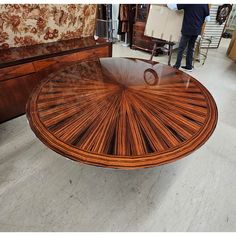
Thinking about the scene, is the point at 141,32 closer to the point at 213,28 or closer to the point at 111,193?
the point at 213,28

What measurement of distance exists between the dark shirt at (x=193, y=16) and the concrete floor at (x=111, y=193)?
195cm

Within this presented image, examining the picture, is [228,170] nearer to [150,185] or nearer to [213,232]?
[213,232]

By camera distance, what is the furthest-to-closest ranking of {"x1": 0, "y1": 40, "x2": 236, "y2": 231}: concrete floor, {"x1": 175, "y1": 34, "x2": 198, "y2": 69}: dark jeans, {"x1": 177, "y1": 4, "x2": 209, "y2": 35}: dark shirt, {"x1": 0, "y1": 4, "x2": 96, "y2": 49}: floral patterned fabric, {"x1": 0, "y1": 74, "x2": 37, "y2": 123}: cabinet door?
{"x1": 175, "y1": 34, "x2": 198, "y2": 69}: dark jeans, {"x1": 177, "y1": 4, "x2": 209, "y2": 35}: dark shirt, {"x1": 0, "y1": 74, "x2": 37, "y2": 123}: cabinet door, {"x1": 0, "y1": 4, "x2": 96, "y2": 49}: floral patterned fabric, {"x1": 0, "y1": 40, "x2": 236, "y2": 231}: concrete floor

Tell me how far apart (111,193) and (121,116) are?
2.04ft

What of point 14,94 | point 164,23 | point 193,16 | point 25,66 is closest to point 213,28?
point 164,23

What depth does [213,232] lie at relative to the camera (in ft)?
3.50

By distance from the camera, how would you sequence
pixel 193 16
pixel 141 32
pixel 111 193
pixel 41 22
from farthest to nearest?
pixel 141 32 < pixel 193 16 < pixel 41 22 < pixel 111 193

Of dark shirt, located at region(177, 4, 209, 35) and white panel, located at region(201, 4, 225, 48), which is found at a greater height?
dark shirt, located at region(177, 4, 209, 35)

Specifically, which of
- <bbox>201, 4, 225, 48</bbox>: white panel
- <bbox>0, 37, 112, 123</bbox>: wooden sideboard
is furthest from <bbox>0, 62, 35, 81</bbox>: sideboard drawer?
<bbox>201, 4, 225, 48</bbox>: white panel

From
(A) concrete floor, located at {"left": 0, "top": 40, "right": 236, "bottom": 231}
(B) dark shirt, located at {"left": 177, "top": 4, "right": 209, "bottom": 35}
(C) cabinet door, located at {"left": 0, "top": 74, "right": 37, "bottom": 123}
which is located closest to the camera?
(A) concrete floor, located at {"left": 0, "top": 40, "right": 236, "bottom": 231}

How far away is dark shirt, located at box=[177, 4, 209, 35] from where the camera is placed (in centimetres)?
253

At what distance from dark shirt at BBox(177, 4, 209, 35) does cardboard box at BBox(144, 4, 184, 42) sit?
27 cm

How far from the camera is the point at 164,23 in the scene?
307 centimetres

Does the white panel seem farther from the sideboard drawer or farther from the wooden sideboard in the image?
the sideboard drawer
